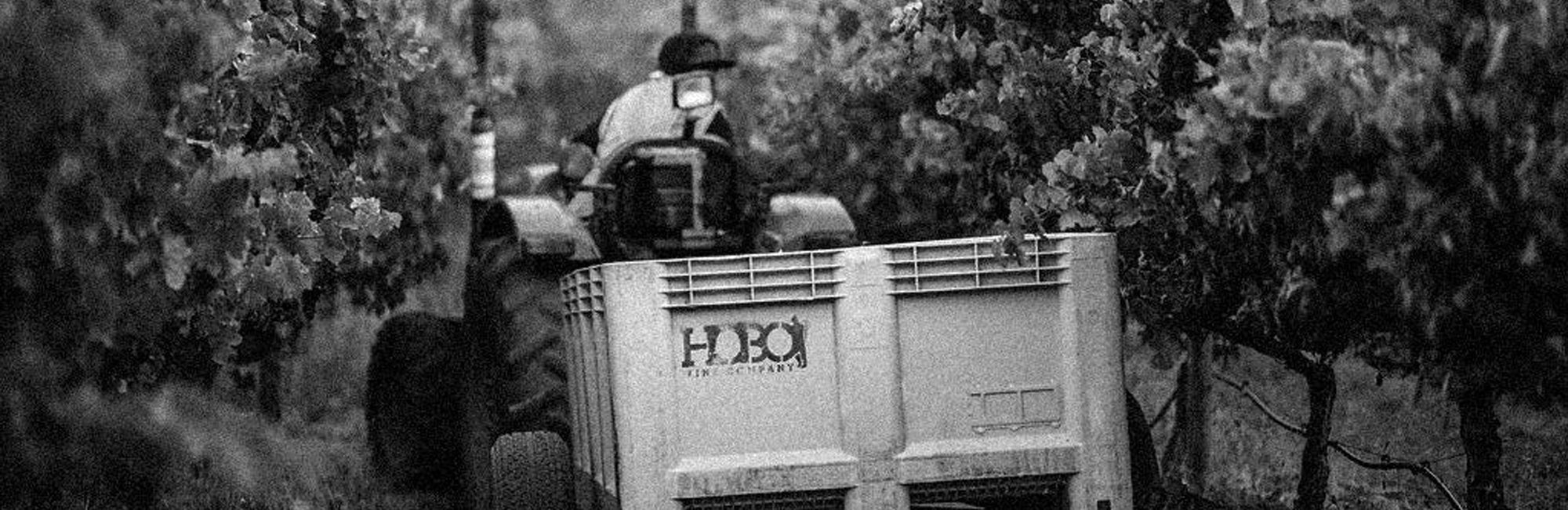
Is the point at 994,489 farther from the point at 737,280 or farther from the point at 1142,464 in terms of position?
the point at 1142,464

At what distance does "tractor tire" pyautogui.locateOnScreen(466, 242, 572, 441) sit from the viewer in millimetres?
7609

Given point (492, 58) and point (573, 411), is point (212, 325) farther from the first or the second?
point (492, 58)

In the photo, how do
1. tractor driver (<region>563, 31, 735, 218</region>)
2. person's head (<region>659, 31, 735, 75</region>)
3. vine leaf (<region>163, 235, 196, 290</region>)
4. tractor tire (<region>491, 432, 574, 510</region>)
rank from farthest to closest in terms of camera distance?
1. person's head (<region>659, 31, 735, 75</region>)
2. tractor driver (<region>563, 31, 735, 218</region>)
3. tractor tire (<region>491, 432, 574, 510</region>)
4. vine leaf (<region>163, 235, 196, 290</region>)

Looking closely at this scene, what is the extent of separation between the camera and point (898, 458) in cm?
607

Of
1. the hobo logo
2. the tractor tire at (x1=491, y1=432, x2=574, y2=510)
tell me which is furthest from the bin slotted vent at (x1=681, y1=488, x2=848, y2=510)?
the tractor tire at (x1=491, y1=432, x2=574, y2=510)

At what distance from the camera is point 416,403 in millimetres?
9352

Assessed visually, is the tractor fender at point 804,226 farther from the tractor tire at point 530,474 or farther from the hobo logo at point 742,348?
the hobo logo at point 742,348

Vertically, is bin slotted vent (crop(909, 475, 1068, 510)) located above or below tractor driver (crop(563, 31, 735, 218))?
below

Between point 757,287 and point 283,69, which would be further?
point 283,69

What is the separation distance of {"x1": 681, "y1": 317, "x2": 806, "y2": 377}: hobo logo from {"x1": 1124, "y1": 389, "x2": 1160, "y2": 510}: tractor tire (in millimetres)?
1535

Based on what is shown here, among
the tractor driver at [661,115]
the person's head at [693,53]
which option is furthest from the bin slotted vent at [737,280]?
the person's head at [693,53]

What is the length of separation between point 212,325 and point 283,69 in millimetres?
966

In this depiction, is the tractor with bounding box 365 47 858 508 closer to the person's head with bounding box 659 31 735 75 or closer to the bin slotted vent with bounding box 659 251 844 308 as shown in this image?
the person's head with bounding box 659 31 735 75

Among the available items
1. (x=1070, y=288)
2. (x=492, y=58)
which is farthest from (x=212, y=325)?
(x=492, y=58)
